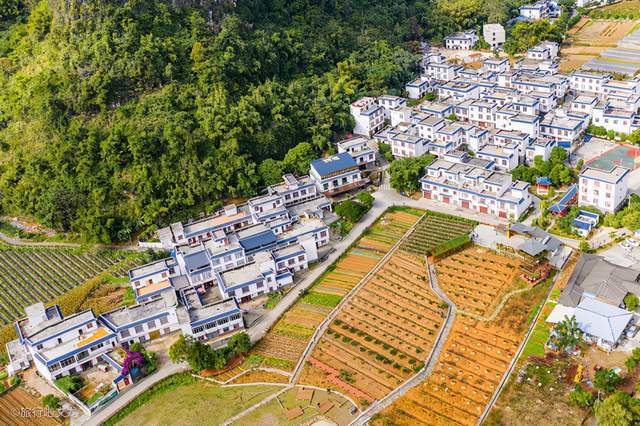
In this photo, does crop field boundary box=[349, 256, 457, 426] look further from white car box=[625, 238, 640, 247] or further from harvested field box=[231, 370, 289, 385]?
white car box=[625, 238, 640, 247]

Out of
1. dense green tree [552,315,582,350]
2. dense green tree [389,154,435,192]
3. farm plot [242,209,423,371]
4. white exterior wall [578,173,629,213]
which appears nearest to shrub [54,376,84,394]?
farm plot [242,209,423,371]

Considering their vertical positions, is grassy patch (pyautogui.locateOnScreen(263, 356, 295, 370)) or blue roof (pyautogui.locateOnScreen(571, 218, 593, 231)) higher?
blue roof (pyautogui.locateOnScreen(571, 218, 593, 231))

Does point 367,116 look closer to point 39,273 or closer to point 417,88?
point 417,88

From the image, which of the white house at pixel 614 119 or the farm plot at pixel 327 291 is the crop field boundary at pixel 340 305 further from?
the white house at pixel 614 119

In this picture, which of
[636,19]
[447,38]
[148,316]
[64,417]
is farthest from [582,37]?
[64,417]

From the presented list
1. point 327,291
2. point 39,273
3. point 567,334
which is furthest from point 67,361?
point 567,334

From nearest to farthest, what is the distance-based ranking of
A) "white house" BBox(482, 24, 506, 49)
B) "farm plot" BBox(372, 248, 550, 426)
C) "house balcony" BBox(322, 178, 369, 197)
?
1. "farm plot" BBox(372, 248, 550, 426)
2. "house balcony" BBox(322, 178, 369, 197)
3. "white house" BBox(482, 24, 506, 49)

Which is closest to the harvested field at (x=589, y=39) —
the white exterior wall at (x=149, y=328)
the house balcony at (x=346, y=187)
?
the house balcony at (x=346, y=187)
